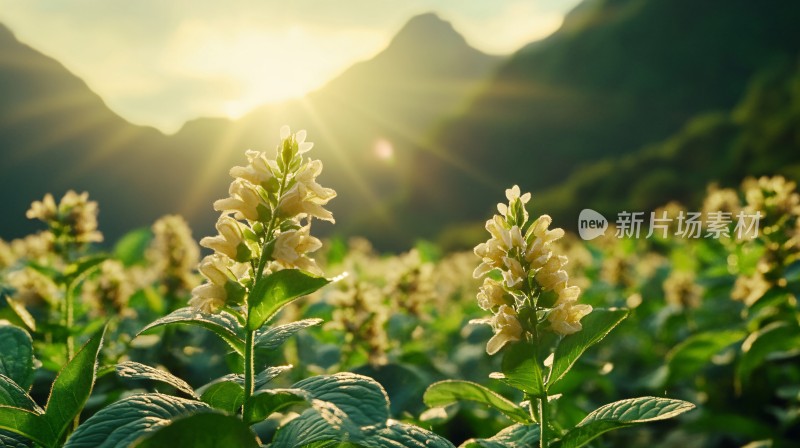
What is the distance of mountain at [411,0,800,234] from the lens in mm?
51562

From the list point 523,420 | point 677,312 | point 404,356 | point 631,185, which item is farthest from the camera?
point 631,185

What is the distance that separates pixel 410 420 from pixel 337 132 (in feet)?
145

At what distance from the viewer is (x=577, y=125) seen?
55219 mm

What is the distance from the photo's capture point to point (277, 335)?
1.44 m

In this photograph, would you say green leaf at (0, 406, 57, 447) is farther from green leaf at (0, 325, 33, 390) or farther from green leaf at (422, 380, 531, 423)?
green leaf at (422, 380, 531, 423)

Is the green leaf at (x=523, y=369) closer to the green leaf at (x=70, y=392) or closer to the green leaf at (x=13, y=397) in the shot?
the green leaf at (x=70, y=392)

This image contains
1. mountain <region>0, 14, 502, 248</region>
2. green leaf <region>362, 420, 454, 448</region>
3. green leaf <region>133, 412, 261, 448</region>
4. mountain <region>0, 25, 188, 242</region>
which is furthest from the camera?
mountain <region>0, 14, 502, 248</region>

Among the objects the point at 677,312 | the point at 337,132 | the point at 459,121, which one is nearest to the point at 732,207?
the point at 677,312

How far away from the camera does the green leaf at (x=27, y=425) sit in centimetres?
134

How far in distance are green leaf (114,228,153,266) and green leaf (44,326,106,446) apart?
4.56 meters

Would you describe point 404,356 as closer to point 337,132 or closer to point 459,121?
point 337,132

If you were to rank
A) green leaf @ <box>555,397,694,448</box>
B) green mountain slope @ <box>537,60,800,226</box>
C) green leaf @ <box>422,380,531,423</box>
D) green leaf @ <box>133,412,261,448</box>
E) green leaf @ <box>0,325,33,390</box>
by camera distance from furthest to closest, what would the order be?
green mountain slope @ <box>537,60,800,226</box>, green leaf @ <box>0,325,33,390</box>, green leaf @ <box>422,380,531,423</box>, green leaf @ <box>555,397,694,448</box>, green leaf @ <box>133,412,261,448</box>

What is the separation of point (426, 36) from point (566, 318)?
93.4 m
